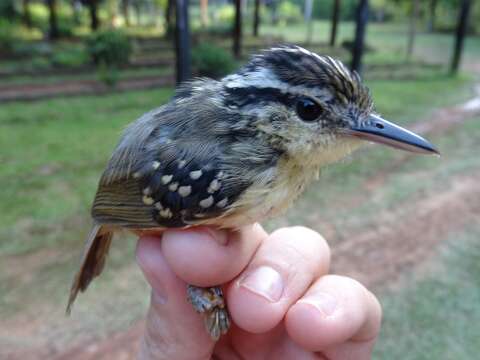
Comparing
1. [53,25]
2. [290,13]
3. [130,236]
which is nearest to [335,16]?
[53,25]

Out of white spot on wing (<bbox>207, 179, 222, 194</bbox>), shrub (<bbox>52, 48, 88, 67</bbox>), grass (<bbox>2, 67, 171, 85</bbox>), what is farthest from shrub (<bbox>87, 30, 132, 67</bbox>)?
white spot on wing (<bbox>207, 179, 222, 194</bbox>)

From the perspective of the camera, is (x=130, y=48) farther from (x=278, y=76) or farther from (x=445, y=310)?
(x=278, y=76)

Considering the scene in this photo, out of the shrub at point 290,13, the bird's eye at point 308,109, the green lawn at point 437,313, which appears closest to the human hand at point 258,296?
the bird's eye at point 308,109

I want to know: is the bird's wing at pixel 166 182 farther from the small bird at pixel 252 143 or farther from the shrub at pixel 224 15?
the shrub at pixel 224 15

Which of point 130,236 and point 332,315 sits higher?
point 332,315

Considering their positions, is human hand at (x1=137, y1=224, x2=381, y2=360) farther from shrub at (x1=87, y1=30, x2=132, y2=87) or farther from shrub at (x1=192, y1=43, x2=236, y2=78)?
shrub at (x1=87, y1=30, x2=132, y2=87)

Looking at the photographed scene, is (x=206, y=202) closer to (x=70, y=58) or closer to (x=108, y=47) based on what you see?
(x=108, y=47)

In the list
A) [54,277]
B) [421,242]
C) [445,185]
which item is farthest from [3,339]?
[445,185]
